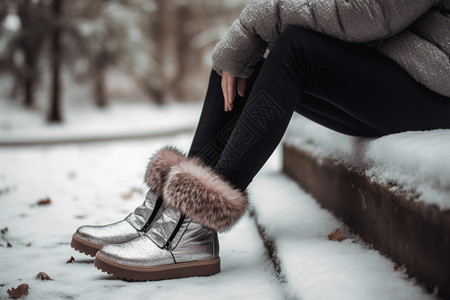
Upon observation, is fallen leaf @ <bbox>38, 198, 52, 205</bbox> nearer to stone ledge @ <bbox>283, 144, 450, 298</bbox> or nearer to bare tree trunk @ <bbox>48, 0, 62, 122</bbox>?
stone ledge @ <bbox>283, 144, 450, 298</bbox>

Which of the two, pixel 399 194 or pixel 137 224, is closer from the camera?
pixel 399 194

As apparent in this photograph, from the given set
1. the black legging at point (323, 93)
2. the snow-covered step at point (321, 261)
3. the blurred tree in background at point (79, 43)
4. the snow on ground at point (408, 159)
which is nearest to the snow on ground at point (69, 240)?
the snow-covered step at point (321, 261)

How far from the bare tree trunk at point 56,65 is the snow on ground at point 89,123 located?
0.40 meters

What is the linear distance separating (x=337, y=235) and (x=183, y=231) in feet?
1.97

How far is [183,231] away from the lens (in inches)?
58.6

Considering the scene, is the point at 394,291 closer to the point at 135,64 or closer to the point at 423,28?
the point at 423,28

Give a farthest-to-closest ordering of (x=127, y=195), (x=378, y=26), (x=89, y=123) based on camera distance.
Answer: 1. (x=89, y=123)
2. (x=127, y=195)
3. (x=378, y=26)

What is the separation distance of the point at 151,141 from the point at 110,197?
4.43m

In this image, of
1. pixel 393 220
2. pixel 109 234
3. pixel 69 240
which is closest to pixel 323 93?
pixel 393 220

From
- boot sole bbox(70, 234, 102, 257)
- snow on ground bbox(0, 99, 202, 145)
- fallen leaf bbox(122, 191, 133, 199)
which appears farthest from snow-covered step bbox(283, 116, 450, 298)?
snow on ground bbox(0, 99, 202, 145)

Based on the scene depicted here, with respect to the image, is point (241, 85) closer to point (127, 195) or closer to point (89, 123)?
point (127, 195)

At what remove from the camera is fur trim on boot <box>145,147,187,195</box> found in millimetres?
1550

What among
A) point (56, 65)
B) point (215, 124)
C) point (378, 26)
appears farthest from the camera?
point (56, 65)

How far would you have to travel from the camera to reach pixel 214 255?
5.11ft
